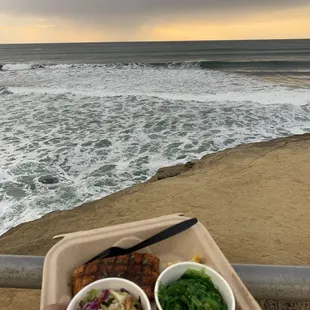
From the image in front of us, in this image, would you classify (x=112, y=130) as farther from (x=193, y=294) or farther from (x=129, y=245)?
(x=193, y=294)

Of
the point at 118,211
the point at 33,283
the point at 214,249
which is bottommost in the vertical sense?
the point at 118,211

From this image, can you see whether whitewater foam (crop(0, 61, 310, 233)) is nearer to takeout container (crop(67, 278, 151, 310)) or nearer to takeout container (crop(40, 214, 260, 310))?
takeout container (crop(40, 214, 260, 310))

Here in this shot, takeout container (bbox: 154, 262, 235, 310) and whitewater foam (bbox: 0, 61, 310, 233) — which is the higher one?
takeout container (bbox: 154, 262, 235, 310)

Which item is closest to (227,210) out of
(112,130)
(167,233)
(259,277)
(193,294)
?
(167,233)

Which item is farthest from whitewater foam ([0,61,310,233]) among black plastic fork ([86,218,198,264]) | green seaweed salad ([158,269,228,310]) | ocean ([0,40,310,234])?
green seaweed salad ([158,269,228,310])

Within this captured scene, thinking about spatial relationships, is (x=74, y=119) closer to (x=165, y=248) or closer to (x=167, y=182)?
(x=167, y=182)

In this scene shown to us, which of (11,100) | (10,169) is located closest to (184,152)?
(10,169)

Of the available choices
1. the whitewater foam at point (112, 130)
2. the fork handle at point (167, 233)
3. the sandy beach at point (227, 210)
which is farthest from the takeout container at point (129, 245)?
the whitewater foam at point (112, 130)
